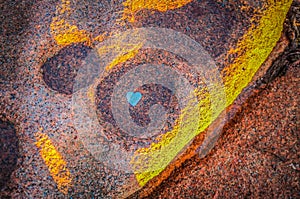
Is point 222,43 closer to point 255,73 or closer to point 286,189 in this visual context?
point 255,73

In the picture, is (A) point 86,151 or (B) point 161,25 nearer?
(A) point 86,151

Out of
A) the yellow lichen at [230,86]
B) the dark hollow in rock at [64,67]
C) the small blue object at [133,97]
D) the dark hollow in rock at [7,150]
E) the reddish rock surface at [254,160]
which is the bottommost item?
the reddish rock surface at [254,160]

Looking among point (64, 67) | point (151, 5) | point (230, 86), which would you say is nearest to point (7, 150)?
point (64, 67)

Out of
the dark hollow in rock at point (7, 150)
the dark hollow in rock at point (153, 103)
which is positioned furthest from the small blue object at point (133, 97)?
the dark hollow in rock at point (7, 150)

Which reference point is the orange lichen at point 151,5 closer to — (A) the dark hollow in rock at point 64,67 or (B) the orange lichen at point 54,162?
(A) the dark hollow in rock at point 64,67

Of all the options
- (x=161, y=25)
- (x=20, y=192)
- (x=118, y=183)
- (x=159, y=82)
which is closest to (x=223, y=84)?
(x=159, y=82)

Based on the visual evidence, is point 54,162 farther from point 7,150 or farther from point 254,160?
point 254,160
